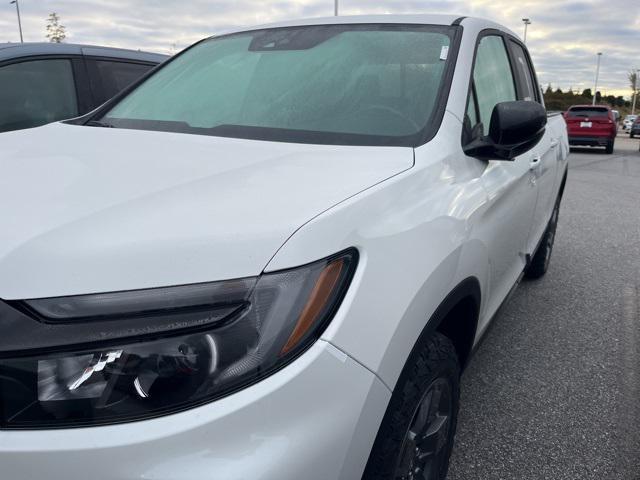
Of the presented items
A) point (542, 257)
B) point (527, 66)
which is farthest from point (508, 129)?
point (542, 257)

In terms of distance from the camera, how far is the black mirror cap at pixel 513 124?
6.99ft

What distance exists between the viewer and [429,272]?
1.59 meters

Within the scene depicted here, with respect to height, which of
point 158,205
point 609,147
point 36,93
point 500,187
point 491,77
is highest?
point 491,77

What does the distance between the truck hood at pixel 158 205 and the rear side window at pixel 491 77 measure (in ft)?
2.77

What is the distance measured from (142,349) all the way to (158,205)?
1.26 feet

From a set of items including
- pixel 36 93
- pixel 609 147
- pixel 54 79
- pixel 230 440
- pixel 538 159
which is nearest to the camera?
pixel 230 440

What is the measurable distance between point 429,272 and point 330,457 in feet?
1.87

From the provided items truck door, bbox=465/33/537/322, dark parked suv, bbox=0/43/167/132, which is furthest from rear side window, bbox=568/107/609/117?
truck door, bbox=465/33/537/322

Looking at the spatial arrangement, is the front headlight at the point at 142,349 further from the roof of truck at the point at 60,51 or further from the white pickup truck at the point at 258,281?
the roof of truck at the point at 60,51

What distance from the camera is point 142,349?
1.16m

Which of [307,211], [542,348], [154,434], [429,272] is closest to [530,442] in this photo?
[542,348]

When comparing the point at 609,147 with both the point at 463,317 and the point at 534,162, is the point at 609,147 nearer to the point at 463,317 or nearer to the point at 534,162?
the point at 534,162

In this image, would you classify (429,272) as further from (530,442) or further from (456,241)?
(530,442)

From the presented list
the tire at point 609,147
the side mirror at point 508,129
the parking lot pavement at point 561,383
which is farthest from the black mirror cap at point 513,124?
the tire at point 609,147
